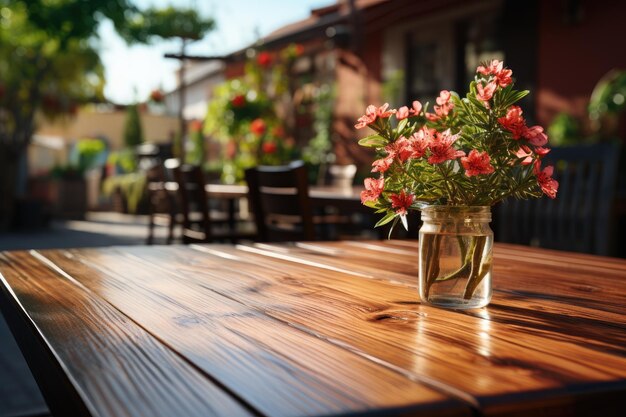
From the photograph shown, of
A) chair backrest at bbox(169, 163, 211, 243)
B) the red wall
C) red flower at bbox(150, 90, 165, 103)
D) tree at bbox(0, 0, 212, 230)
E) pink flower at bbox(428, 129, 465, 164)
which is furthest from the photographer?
red flower at bbox(150, 90, 165, 103)

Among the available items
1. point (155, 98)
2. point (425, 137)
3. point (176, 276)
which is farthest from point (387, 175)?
point (155, 98)

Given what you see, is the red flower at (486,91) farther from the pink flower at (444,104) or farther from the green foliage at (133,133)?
the green foliage at (133,133)

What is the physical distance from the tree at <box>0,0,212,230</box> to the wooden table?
7710mm

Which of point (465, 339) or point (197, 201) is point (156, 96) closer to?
point (197, 201)

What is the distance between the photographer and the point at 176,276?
119cm

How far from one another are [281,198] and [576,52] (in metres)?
4.76

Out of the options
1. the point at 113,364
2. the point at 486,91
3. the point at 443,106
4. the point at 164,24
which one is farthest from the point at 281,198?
the point at 164,24

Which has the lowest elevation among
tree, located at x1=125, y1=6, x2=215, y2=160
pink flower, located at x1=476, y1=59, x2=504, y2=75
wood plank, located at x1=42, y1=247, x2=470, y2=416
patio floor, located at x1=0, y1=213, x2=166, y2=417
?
patio floor, located at x1=0, y1=213, x2=166, y2=417

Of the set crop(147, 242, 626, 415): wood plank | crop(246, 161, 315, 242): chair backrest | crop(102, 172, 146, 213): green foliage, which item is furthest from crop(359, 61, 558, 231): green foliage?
crop(102, 172, 146, 213): green foliage

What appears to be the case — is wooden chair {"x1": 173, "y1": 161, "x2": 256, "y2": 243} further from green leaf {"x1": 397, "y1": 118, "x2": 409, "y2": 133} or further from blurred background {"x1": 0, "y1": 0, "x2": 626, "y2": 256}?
green leaf {"x1": 397, "y1": 118, "x2": 409, "y2": 133}

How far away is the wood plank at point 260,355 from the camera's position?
20.9 inches

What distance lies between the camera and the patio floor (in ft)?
7.62

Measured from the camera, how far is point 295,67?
11039 mm

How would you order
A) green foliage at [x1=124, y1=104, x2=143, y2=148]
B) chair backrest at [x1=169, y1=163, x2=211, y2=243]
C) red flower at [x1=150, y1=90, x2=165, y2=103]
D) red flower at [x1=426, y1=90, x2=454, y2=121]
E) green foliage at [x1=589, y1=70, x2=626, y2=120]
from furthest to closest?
green foliage at [x1=124, y1=104, x2=143, y2=148], red flower at [x1=150, y1=90, x2=165, y2=103], green foliage at [x1=589, y1=70, x2=626, y2=120], chair backrest at [x1=169, y1=163, x2=211, y2=243], red flower at [x1=426, y1=90, x2=454, y2=121]
